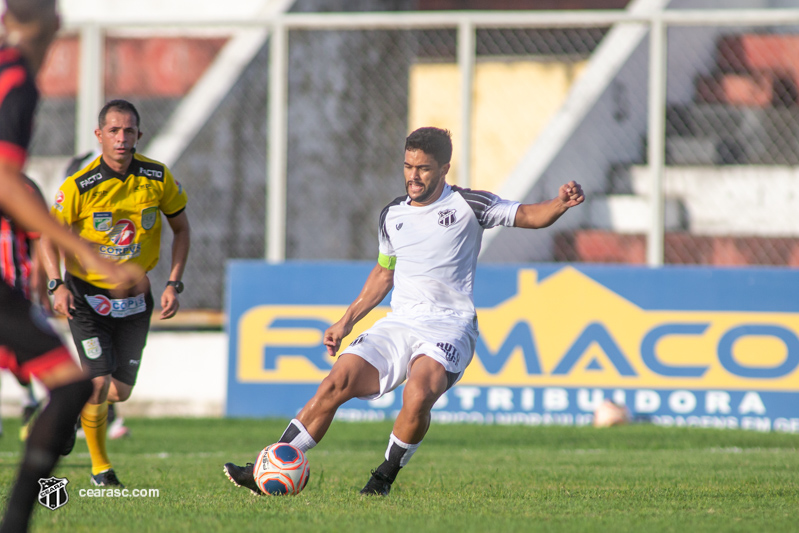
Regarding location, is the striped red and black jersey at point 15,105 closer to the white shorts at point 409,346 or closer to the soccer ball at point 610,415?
the white shorts at point 409,346

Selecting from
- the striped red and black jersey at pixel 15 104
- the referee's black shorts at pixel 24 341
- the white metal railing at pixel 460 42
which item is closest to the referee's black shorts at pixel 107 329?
the referee's black shorts at pixel 24 341

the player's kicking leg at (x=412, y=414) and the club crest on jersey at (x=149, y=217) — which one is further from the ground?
the club crest on jersey at (x=149, y=217)

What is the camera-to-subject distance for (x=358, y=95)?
13859mm

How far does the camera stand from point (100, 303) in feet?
Answer: 21.8

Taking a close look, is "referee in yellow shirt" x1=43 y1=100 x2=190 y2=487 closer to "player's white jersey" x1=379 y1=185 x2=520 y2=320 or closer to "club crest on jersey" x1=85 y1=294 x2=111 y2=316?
"club crest on jersey" x1=85 y1=294 x2=111 y2=316

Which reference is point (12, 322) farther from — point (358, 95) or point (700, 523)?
point (358, 95)

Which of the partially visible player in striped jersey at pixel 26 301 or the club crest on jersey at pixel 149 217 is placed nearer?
the partially visible player in striped jersey at pixel 26 301

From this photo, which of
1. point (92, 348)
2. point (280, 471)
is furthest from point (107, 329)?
point (280, 471)

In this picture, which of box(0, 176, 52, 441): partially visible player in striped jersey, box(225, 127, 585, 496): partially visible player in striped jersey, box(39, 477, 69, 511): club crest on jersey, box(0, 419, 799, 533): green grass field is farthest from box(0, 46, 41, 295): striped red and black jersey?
box(0, 176, 52, 441): partially visible player in striped jersey

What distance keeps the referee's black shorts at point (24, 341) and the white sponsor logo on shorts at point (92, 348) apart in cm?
250

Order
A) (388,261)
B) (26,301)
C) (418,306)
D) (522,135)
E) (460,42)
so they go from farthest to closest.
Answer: (522,135) → (460,42) → (388,261) → (418,306) → (26,301)

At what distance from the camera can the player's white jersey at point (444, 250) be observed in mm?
6223

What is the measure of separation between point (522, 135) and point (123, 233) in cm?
868

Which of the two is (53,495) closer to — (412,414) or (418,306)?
(412,414)
